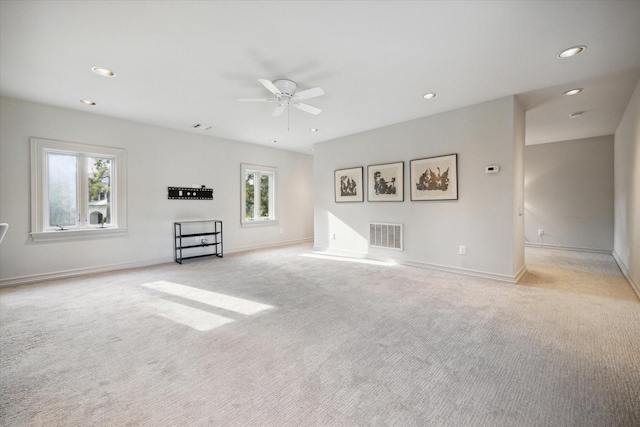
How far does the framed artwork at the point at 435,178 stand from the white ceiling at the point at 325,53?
0.86m

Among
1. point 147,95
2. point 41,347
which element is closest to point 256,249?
point 147,95

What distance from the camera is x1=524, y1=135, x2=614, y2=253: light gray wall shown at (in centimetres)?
591

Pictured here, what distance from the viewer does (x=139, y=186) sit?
5.09 meters

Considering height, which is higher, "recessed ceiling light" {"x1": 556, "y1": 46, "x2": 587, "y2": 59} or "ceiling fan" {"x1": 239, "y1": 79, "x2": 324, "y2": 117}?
"recessed ceiling light" {"x1": 556, "y1": 46, "x2": 587, "y2": 59}

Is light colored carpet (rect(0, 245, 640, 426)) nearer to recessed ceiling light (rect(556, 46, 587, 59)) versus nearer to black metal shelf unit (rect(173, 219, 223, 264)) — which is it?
black metal shelf unit (rect(173, 219, 223, 264))

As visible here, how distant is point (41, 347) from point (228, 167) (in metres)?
4.78

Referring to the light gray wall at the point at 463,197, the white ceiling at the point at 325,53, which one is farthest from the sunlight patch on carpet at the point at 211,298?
the light gray wall at the point at 463,197

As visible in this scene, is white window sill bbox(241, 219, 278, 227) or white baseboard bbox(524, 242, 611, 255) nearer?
white baseboard bbox(524, 242, 611, 255)

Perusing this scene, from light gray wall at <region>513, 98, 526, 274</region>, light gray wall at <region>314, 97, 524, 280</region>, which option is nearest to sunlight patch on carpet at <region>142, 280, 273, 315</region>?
light gray wall at <region>314, 97, 524, 280</region>

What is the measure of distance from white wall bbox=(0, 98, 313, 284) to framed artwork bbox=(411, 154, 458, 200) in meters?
3.92

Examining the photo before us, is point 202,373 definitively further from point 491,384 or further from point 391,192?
point 391,192

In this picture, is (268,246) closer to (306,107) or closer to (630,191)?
(306,107)

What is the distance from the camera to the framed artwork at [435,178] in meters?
4.37

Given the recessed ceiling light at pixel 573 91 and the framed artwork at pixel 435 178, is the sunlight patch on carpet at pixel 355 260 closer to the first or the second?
the framed artwork at pixel 435 178
